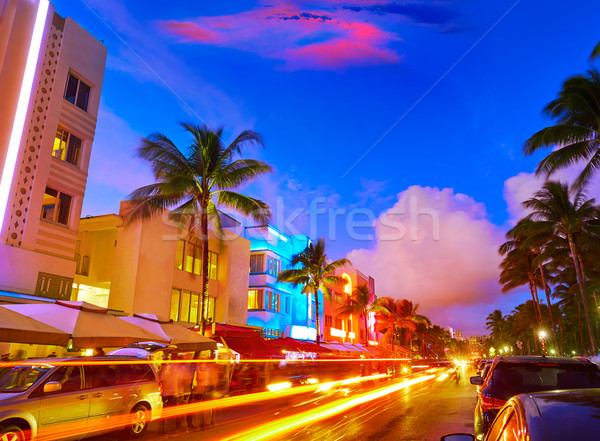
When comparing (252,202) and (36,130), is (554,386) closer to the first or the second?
(252,202)

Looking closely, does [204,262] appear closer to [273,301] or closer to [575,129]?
[575,129]

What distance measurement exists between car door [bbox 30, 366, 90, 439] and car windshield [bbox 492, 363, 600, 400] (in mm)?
7429

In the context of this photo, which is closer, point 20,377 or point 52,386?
point 52,386

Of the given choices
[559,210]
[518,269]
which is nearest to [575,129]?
[559,210]

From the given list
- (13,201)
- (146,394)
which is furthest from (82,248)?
(146,394)

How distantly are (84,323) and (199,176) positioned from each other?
10929 millimetres

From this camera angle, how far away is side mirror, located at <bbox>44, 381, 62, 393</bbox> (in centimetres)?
838

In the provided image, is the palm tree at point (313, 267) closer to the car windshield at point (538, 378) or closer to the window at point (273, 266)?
the window at point (273, 266)

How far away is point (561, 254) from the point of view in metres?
43.8

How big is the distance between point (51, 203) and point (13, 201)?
212 centimetres

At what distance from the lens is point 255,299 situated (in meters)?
41.4

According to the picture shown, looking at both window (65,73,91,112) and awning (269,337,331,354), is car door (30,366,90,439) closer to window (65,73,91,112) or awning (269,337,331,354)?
awning (269,337,331,354)

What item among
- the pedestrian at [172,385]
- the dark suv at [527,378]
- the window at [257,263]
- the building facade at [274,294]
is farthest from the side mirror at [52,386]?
the window at [257,263]

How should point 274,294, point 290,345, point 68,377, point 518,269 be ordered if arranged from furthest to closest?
point 518,269 → point 274,294 → point 290,345 → point 68,377
